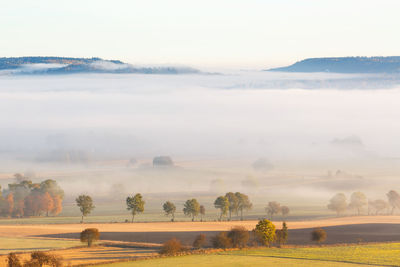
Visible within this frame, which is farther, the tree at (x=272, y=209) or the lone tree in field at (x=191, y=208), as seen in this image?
the tree at (x=272, y=209)

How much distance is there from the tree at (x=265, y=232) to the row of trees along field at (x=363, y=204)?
82.0m

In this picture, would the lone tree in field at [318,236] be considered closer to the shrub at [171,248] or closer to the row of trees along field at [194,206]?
the shrub at [171,248]

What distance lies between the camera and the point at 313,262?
86.1 m

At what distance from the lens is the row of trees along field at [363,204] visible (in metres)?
184

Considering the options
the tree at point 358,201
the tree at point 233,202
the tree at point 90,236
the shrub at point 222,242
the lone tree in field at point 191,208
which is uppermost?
the tree at point 358,201

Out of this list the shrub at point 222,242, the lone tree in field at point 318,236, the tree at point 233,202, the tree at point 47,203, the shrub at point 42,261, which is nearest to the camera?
the shrub at point 42,261

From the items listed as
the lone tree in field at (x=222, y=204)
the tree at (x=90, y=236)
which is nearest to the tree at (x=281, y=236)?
the tree at (x=90, y=236)

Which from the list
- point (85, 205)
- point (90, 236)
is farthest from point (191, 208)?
point (90, 236)

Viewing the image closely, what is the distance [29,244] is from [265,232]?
1363 inches

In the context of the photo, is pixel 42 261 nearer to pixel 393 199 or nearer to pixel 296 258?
pixel 296 258

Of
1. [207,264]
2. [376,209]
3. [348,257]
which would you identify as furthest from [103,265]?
[376,209]

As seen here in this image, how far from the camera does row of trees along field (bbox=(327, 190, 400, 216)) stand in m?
184

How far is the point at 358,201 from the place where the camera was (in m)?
189

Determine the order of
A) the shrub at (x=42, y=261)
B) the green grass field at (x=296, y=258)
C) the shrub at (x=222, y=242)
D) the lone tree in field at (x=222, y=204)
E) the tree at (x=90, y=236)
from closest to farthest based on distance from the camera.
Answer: the shrub at (x=42, y=261)
the green grass field at (x=296, y=258)
the shrub at (x=222, y=242)
the tree at (x=90, y=236)
the lone tree in field at (x=222, y=204)
